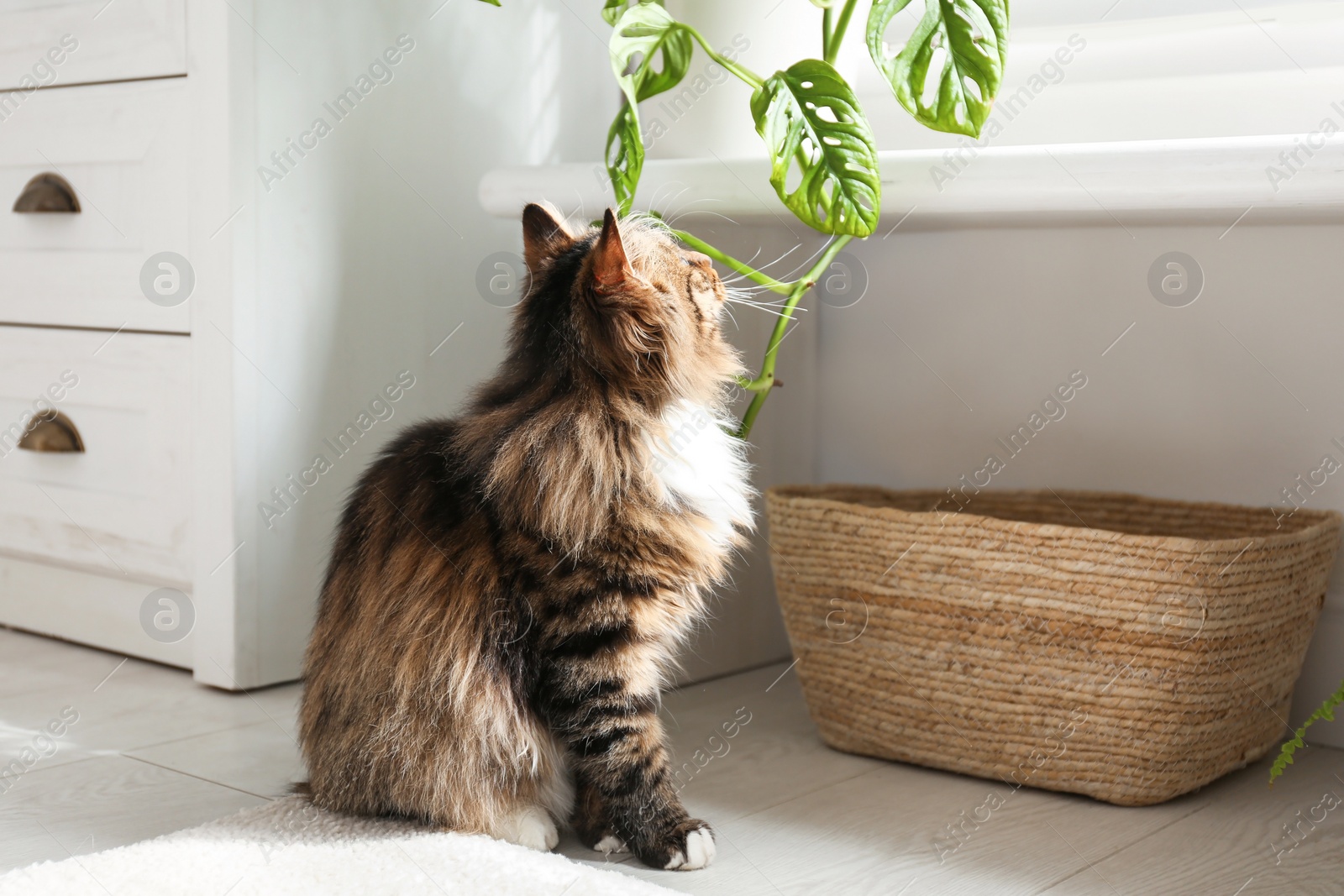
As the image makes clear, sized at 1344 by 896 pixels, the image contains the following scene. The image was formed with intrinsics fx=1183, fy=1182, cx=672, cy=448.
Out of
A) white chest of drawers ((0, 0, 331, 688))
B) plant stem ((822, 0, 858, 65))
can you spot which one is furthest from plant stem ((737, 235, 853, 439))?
white chest of drawers ((0, 0, 331, 688))

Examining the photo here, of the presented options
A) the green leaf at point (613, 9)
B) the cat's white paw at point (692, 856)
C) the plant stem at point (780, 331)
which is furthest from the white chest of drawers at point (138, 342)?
the cat's white paw at point (692, 856)

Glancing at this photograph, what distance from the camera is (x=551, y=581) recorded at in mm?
1132

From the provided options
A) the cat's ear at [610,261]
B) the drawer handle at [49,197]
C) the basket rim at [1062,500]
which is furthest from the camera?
the drawer handle at [49,197]

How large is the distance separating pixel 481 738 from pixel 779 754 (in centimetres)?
53

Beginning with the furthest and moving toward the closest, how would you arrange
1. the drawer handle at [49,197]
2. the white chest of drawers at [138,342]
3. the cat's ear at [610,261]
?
the drawer handle at [49,197] → the white chest of drawers at [138,342] → the cat's ear at [610,261]

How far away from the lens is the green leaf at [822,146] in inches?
49.3

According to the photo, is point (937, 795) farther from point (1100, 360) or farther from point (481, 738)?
point (1100, 360)

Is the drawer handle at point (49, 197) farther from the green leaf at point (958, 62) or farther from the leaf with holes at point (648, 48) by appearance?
the green leaf at point (958, 62)

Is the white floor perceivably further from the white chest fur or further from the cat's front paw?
the white chest fur

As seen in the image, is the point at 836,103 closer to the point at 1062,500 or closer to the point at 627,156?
the point at 627,156

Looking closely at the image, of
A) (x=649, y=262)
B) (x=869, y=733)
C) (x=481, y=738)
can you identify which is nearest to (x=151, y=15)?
(x=649, y=262)

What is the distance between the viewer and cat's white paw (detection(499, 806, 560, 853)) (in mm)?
1195

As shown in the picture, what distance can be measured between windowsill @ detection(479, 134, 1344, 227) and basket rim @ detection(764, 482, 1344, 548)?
1.14 feet

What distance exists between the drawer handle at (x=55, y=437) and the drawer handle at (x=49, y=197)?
316 millimetres
